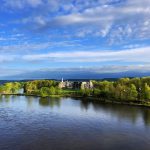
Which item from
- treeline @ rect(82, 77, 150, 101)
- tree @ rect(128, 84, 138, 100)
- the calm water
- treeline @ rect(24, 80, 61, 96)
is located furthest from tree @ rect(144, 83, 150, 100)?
treeline @ rect(24, 80, 61, 96)

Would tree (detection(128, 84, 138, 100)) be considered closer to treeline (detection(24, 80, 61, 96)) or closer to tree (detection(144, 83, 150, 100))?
tree (detection(144, 83, 150, 100))

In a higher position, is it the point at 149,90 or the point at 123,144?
the point at 149,90

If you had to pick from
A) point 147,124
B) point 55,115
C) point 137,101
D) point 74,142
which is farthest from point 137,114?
point 74,142

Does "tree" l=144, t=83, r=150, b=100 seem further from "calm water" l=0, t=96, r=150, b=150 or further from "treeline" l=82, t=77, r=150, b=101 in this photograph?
"calm water" l=0, t=96, r=150, b=150

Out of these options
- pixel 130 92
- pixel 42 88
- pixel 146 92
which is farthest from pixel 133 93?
pixel 42 88

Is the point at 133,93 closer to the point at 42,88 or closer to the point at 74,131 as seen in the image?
the point at 74,131

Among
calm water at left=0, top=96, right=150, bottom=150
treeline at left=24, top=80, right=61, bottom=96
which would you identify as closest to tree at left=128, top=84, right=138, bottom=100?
calm water at left=0, top=96, right=150, bottom=150

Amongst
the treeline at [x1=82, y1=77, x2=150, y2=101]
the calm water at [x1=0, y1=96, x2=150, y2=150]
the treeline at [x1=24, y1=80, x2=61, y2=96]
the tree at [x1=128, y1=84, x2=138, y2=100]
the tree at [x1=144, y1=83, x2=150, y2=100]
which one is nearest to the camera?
the calm water at [x1=0, y1=96, x2=150, y2=150]

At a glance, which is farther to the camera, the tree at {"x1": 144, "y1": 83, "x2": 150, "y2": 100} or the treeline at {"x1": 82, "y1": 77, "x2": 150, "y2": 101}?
the treeline at {"x1": 82, "y1": 77, "x2": 150, "y2": 101}

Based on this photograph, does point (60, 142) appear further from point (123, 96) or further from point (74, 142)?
point (123, 96)

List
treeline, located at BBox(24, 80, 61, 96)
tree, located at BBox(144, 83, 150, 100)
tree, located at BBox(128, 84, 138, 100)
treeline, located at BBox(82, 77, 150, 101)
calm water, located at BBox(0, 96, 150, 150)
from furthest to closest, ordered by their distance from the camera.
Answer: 1. treeline, located at BBox(24, 80, 61, 96)
2. tree, located at BBox(128, 84, 138, 100)
3. treeline, located at BBox(82, 77, 150, 101)
4. tree, located at BBox(144, 83, 150, 100)
5. calm water, located at BBox(0, 96, 150, 150)

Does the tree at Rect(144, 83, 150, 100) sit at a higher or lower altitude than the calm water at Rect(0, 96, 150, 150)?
higher
